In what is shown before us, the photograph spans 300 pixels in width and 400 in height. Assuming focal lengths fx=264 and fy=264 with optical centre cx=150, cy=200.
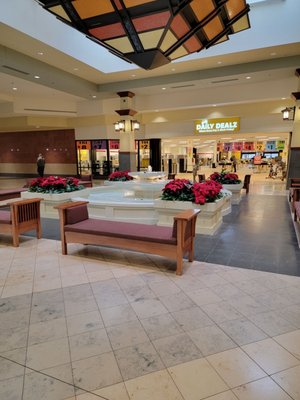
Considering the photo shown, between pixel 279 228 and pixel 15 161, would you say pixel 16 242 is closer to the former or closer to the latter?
pixel 279 228

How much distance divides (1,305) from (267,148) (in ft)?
87.1

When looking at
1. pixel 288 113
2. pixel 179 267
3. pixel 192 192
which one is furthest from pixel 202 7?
pixel 288 113

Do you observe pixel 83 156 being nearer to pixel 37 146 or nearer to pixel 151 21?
pixel 37 146

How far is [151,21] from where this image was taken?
2.34 metres

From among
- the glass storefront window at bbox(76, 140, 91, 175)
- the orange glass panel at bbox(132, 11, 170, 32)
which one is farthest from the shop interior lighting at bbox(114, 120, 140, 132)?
the orange glass panel at bbox(132, 11, 170, 32)

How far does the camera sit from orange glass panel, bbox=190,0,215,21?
2239 millimetres

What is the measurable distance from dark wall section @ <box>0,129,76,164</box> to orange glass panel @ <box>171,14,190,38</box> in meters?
Result: 14.1

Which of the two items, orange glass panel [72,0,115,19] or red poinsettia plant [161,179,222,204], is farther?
red poinsettia plant [161,179,222,204]

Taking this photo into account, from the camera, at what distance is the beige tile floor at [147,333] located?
5.62 ft

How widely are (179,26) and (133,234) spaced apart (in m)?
2.38

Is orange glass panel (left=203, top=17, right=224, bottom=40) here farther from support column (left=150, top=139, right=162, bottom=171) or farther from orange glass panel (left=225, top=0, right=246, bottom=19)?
support column (left=150, top=139, right=162, bottom=171)

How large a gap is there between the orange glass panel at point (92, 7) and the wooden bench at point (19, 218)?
122 inches

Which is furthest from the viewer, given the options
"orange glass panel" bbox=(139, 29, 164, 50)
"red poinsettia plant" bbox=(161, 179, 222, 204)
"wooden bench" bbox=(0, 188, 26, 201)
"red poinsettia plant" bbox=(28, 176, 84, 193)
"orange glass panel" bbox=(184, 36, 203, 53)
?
"wooden bench" bbox=(0, 188, 26, 201)

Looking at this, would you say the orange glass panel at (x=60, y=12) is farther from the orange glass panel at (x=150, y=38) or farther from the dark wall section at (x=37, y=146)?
the dark wall section at (x=37, y=146)
